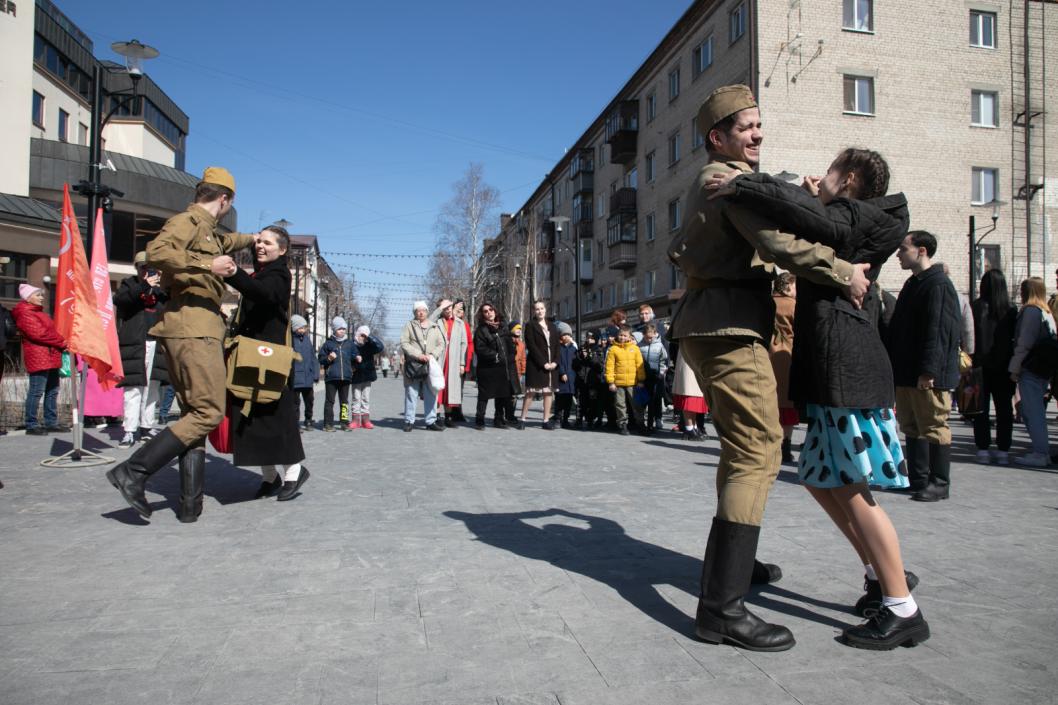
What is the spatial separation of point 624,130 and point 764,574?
130ft

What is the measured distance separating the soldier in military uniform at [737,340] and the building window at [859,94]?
94.4 ft

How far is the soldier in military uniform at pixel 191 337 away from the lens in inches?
190

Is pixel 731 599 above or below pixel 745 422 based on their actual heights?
below

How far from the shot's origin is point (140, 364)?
364 inches

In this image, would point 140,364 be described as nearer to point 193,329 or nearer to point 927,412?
point 193,329

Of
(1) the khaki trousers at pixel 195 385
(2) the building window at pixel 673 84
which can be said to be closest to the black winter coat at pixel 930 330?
(1) the khaki trousers at pixel 195 385

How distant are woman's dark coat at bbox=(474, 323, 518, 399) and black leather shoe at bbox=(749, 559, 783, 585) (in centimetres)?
913

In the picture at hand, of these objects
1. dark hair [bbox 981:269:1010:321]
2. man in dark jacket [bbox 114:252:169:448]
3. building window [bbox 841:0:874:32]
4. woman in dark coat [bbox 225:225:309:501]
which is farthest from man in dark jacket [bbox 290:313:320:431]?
building window [bbox 841:0:874:32]

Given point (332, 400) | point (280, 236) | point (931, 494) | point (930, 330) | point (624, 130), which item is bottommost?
point (931, 494)

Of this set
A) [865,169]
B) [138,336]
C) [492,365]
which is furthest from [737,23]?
[865,169]

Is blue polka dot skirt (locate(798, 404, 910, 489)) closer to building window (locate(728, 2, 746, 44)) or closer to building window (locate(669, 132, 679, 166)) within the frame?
building window (locate(728, 2, 746, 44))

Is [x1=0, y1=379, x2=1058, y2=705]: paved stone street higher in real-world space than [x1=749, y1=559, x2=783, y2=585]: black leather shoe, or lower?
lower

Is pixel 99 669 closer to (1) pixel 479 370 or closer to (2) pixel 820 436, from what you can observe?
(2) pixel 820 436

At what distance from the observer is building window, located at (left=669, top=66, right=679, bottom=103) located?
1404 inches
